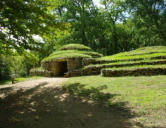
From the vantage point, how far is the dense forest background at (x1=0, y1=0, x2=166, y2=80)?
480 cm

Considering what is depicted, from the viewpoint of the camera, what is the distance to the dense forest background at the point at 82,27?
480cm

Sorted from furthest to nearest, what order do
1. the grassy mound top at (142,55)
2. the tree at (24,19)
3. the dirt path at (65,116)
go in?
1. the grassy mound top at (142,55)
2. the tree at (24,19)
3. the dirt path at (65,116)

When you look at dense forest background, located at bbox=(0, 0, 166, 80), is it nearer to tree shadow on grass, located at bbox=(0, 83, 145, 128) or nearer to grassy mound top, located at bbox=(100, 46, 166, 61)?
tree shadow on grass, located at bbox=(0, 83, 145, 128)

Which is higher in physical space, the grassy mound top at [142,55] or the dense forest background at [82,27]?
the dense forest background at [82,27]

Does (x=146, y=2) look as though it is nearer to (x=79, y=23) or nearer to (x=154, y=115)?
(x=79, y=23)

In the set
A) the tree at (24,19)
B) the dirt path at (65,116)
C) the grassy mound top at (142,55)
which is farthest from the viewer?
the grassy mound top at (142,55)

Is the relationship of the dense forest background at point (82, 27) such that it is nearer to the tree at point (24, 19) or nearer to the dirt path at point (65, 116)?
the tree at point (24, 19)

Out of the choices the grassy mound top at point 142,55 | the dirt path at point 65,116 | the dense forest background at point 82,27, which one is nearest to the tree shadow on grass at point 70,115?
the dirt path at point 65,116

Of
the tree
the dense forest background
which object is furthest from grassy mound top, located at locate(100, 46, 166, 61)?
the tree

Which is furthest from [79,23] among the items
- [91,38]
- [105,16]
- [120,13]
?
[120,13]

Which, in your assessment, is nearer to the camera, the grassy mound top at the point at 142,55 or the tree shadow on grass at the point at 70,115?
the tree shadow on grass at the point at 70,115

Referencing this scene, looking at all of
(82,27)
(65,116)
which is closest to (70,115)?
(65,116)

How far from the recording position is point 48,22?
5.02m

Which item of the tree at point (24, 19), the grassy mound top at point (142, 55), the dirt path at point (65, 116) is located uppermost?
the tree at point (24, 19)
